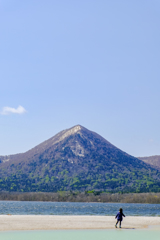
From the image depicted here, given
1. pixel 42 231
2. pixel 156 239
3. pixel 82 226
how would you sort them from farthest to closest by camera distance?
pixel 82 226
pixel 42 231
pixel 156 239

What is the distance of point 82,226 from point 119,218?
844 centimetres

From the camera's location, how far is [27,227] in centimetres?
6209

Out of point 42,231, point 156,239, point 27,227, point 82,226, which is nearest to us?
point 156,239

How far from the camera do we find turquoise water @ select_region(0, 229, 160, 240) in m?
51.2

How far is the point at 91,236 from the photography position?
5356 cm

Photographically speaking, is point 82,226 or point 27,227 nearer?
point 27,227

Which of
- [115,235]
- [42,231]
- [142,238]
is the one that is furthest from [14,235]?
[142,238]

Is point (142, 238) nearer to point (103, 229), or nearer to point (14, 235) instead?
point (103, 229)

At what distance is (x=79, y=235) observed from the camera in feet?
178

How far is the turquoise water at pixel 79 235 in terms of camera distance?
5116cm

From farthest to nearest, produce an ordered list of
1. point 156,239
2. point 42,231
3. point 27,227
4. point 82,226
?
point 82,226 → point 27,227 → point 42,231 → point 156,239

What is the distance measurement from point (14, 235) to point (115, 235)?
14.5 meters

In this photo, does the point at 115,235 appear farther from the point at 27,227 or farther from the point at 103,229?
the point at 27,227

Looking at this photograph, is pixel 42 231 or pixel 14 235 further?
pixel 42 231
